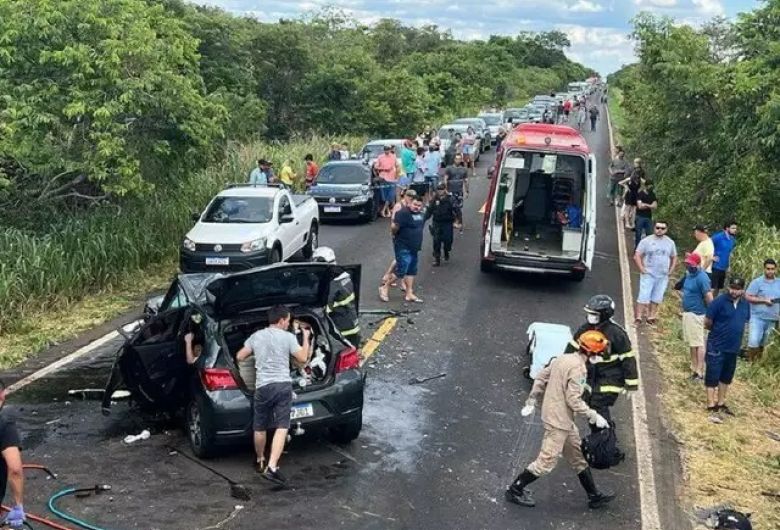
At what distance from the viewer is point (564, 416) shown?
7.15 metres

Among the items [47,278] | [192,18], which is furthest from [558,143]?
[192,18]

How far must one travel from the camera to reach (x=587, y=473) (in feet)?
24.1

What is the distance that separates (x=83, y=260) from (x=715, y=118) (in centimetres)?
1416

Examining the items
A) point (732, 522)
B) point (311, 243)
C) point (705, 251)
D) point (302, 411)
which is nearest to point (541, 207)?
point (705, 251)

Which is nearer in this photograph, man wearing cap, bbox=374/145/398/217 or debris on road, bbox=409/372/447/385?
debris on road, bbox=409/372/447/385

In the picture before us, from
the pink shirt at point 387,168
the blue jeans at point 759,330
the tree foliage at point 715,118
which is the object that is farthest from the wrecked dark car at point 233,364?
the pink shirt at point 387,168

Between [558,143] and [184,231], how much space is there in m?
7.57

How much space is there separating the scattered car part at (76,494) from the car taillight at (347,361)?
7.44 feet

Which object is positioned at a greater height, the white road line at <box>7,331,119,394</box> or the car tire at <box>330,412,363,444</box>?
the car tire at <box>330,412,363,444</box>

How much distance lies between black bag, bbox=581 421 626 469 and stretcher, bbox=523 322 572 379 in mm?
2834

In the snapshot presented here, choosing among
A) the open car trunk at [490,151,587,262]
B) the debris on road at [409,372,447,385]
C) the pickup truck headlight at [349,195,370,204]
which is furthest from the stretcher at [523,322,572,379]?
the pickup truck headlight at [349,195,370,204]

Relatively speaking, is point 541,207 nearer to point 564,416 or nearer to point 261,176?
point 261,176

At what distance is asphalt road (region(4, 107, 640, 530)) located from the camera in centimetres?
701

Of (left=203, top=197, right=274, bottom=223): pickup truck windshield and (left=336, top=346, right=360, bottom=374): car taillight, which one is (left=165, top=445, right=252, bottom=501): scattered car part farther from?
(left=203, top=197, right=274, bottom=223): pickup truck windshield
